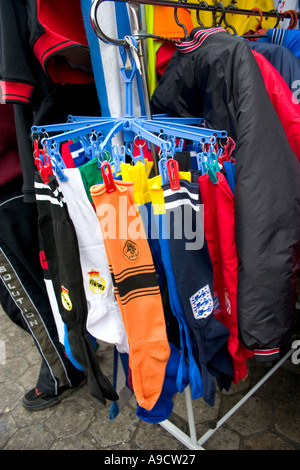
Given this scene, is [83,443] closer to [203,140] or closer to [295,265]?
[295,265]

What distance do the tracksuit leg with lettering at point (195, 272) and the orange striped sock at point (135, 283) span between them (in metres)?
0.07

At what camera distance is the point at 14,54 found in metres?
1.02

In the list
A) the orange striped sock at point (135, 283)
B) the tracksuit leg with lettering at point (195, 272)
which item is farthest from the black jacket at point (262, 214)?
the orange striped sock at point (135, 283)

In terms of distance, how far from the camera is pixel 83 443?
4.99ft

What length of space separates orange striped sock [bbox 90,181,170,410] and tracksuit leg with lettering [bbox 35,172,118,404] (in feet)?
0.33

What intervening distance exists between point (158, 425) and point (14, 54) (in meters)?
1.68

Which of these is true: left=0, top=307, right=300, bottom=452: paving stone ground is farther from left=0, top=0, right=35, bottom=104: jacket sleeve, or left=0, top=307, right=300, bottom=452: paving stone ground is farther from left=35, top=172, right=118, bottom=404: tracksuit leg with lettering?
left=0, top=0, right=35, bottom=104: jacket sleeve

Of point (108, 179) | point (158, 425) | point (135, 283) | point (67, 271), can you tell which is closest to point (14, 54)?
point (108, 179)

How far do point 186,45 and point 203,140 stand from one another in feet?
1.23

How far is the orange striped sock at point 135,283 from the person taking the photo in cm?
76

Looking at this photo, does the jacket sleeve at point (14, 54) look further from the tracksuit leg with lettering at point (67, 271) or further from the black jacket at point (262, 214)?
the black jacket at point (262, 214)

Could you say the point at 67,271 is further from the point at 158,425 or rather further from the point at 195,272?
the point at 158,425

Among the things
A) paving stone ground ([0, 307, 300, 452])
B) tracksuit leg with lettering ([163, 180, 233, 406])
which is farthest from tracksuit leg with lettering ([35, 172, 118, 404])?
paving stone ground ([0, 307, 300, 452])

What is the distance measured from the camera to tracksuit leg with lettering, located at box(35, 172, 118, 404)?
0.80 metres
